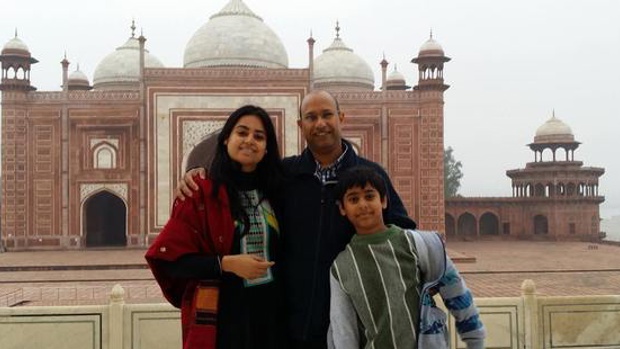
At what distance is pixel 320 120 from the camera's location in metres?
1.94

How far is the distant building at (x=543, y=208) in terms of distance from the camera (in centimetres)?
1853

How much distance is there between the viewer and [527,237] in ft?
61.2

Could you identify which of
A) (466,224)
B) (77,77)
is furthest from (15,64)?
(466,224)

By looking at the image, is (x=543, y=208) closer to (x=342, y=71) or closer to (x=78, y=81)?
(x=342, y=71)

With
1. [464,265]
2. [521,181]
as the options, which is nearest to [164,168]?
[464,265]

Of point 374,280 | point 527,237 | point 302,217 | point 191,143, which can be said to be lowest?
point 527,237

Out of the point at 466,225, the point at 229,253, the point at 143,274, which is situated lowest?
the point at 143,274

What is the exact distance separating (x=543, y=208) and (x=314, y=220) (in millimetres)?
18446

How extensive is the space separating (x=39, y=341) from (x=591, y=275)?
894 cm

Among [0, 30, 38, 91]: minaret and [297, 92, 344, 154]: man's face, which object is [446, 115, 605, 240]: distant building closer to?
[0, 30, 38, 91]: minaret

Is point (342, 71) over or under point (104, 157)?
over

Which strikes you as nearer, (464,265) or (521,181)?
(464,265)

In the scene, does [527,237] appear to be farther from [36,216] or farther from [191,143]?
[36,216]

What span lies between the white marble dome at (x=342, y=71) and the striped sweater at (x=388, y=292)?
53.7ft
